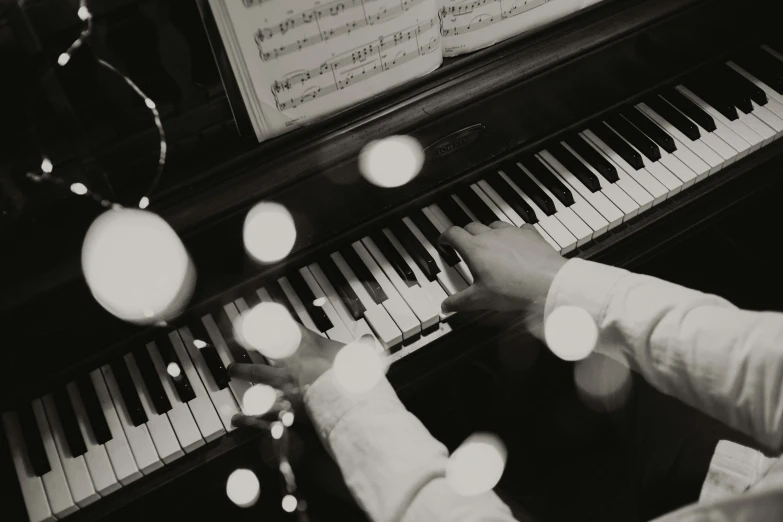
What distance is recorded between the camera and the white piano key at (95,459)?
111 centimetres

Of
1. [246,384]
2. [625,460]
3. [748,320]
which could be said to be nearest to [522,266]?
[748,320]

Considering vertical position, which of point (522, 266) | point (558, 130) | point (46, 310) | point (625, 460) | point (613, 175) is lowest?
point (625, 460)

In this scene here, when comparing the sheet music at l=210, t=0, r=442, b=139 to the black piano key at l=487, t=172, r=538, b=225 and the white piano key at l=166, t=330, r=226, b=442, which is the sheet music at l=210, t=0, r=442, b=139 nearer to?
the black piano key at l=487, t=172, r=538, b=225

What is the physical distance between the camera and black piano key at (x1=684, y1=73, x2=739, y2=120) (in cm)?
154

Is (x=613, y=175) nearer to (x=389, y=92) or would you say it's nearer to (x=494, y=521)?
(x=389, y=92)

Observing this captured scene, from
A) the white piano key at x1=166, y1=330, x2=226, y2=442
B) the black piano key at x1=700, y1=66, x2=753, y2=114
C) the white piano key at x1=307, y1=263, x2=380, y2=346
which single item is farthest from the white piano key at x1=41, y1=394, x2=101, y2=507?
the black piano key at x1=700, y1=66, x2=753, y2=114

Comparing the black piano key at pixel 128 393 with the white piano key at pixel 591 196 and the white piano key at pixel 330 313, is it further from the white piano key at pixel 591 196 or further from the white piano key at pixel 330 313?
the white piano key at pixel 591 196

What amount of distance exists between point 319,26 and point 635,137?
2.90 ft

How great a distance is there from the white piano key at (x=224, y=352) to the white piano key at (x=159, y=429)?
5.5 inches

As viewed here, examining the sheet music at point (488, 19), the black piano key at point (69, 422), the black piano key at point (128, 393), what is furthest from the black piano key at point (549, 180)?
the black piano key at point (69, 422)

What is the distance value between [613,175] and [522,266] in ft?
1.39

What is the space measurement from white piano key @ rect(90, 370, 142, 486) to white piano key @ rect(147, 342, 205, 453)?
0.10 meters

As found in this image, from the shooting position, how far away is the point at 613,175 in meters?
1.42

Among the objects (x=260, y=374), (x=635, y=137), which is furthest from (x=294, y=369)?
(x=635, y=137)
